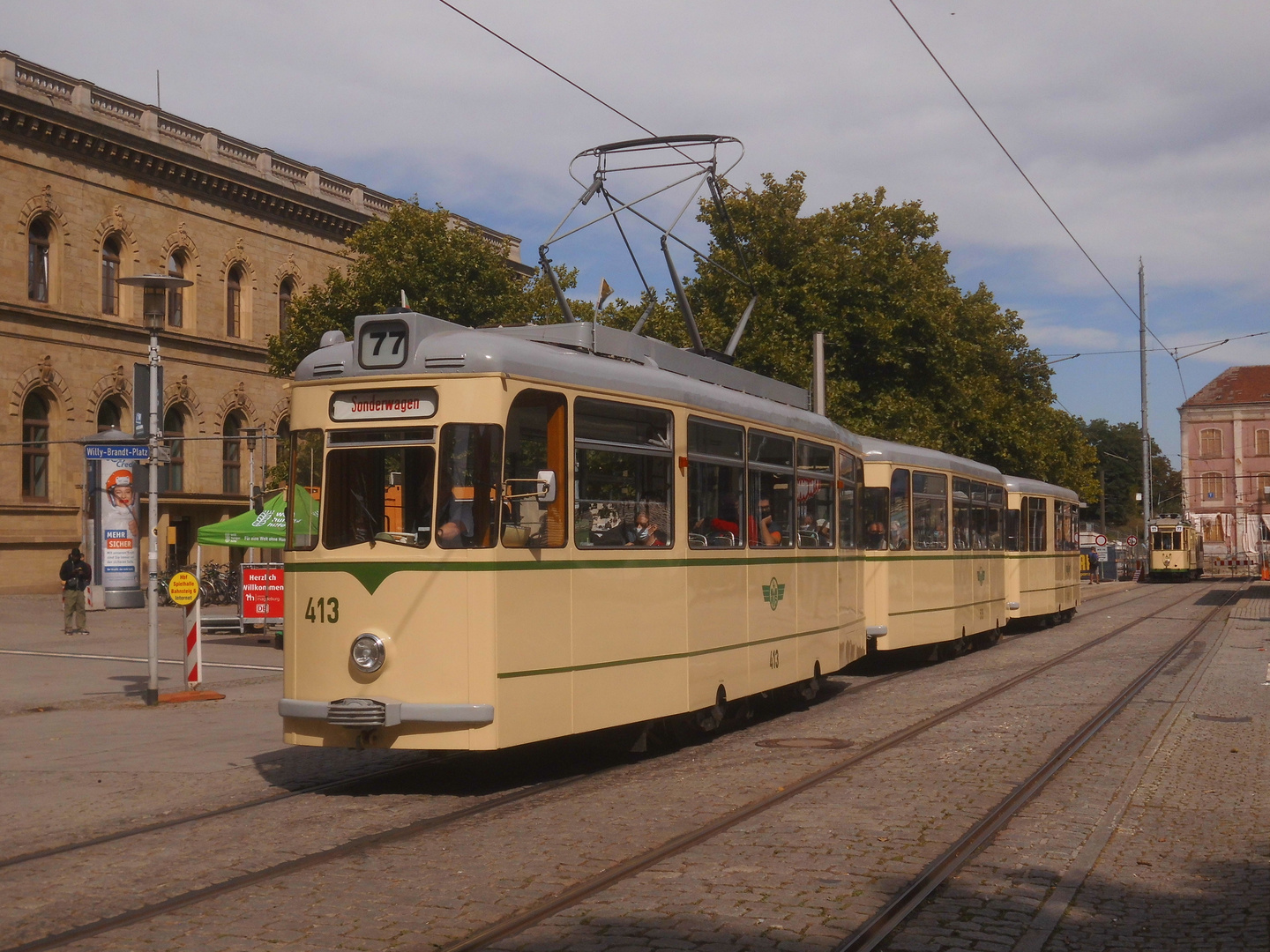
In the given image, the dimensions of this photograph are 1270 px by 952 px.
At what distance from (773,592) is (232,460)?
121 ft

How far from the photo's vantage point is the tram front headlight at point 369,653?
29.8 feet

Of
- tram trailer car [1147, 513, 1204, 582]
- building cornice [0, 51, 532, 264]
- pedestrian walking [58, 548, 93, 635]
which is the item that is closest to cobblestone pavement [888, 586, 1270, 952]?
pedestrian walking [58, 548, 93, 635]

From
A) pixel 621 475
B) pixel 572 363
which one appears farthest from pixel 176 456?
pixel 572 363

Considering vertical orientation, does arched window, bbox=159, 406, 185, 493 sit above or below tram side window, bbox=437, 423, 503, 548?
above

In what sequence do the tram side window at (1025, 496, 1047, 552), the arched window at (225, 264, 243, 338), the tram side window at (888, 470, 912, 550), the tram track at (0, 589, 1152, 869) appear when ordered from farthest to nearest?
1. the arched window at (225, 264, 243, 338)
2. the tram side window at (1025, 496, 1047, 552)
3. the tram side window at (888, 470, 912, 550)
4. the tram track at (0, 589, 1152, 869)

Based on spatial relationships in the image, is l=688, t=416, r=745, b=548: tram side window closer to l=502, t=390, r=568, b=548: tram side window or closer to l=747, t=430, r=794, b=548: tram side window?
l=747, t=430, r=794, b=548: tram side window

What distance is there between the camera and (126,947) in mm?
5738

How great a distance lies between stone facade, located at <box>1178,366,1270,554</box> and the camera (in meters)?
101

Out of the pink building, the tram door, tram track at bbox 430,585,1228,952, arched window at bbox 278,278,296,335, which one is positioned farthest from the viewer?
the pink building

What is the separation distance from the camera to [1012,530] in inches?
1001

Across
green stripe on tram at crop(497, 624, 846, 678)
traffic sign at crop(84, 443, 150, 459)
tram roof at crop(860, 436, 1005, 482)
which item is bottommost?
green stripe on tram at crop(497, 624, 846, 678)

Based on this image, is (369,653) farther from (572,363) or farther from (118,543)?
(118,543)

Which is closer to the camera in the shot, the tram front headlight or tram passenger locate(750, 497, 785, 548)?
the tram front headlight

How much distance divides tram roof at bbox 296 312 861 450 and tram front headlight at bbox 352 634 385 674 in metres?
1.65
